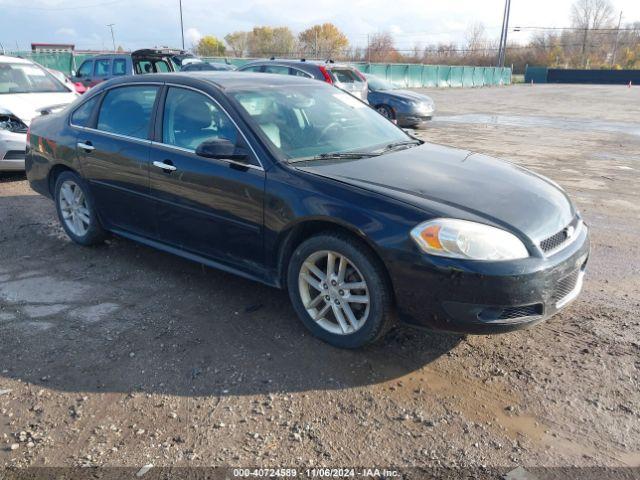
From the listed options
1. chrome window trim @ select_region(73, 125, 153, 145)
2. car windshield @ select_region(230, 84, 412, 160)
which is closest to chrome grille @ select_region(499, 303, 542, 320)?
car windshield @ select_region(230, 84, 412, 160)

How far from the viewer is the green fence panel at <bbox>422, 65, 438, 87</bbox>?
4009 cm

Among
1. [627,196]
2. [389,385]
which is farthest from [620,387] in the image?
[627,196]

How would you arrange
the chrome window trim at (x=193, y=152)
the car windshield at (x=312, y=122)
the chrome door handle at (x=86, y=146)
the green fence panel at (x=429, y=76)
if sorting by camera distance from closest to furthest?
the chrome window trim at (x=193, y=152)
the car windshield at (x=312, y=122)
the chrome door handle at (x=86, y=146)
the green fence panel at (x=429, y=76)

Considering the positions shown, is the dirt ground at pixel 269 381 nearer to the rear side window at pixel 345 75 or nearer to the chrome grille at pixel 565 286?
the chrome grille at pixel 565 286

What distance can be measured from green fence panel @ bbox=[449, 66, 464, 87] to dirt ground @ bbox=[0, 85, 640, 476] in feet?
133

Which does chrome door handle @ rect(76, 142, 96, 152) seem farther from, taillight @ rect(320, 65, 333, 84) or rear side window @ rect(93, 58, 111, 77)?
rear side window @ rect(93, 58, 111, 77)

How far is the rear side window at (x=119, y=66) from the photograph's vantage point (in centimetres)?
1442

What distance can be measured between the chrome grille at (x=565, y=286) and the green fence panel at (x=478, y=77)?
1776 inches

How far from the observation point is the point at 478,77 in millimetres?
46125

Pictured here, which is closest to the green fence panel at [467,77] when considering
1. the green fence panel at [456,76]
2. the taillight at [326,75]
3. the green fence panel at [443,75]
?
the green fence panel at [456,76]

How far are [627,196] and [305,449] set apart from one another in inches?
261

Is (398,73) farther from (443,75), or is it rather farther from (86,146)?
(86,146)

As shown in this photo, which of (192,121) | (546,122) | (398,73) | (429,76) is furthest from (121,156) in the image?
(429,76)

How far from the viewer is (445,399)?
3.03 m
